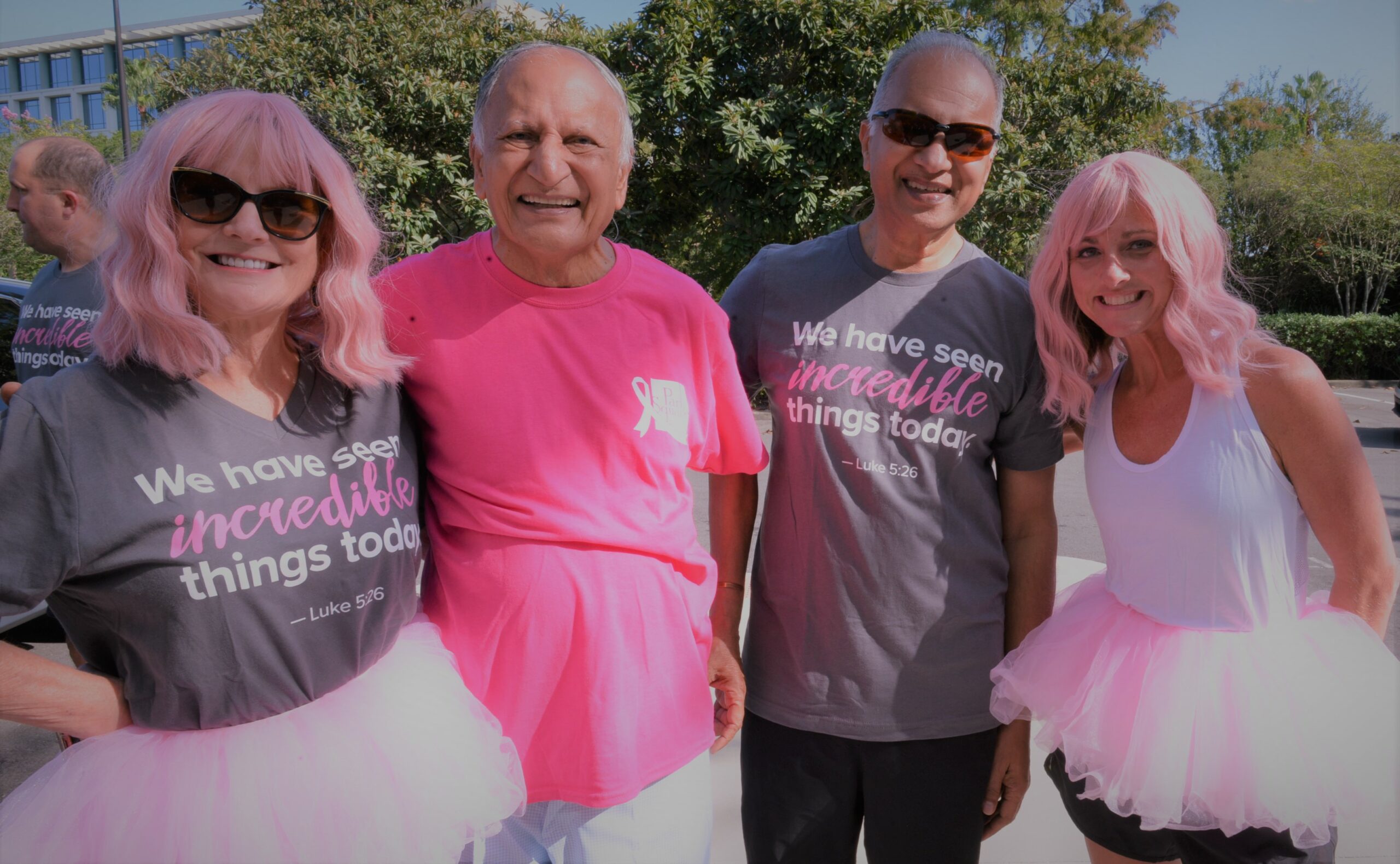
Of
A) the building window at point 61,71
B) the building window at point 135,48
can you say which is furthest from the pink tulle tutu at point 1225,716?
the building window at point 61,71

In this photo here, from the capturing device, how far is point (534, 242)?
1679 millimetres

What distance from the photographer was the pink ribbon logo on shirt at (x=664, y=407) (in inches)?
68.8

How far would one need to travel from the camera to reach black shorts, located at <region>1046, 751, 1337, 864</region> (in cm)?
185

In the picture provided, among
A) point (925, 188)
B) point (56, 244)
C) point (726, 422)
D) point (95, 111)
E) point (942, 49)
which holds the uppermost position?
point (95, 111)

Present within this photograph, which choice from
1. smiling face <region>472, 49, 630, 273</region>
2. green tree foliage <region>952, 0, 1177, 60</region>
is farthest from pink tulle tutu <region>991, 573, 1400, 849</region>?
green tree foliage <region>952, 0, 1177, 60</region>

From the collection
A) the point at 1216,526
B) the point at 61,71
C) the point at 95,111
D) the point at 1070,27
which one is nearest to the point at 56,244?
the point at 1216,526

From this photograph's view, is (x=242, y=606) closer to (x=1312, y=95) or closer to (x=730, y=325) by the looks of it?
(x=730, y=325)

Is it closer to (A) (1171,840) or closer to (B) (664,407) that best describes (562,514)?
(B) (664,407)

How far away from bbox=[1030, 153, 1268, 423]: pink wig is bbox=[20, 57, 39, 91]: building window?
86.9 m

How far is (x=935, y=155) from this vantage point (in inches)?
79.6

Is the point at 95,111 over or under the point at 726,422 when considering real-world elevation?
over

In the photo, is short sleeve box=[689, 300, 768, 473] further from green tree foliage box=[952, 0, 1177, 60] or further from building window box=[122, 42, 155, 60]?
building window box=[122, 42, 155, 60]

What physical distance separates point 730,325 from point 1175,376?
1037mm

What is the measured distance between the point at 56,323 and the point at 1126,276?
3.89 m
